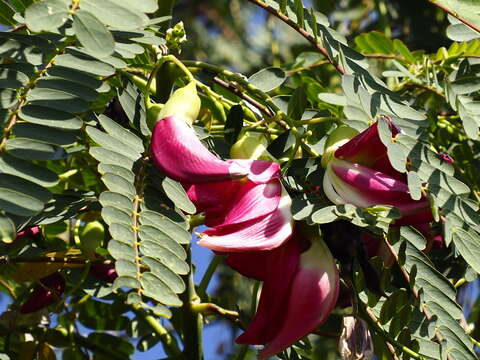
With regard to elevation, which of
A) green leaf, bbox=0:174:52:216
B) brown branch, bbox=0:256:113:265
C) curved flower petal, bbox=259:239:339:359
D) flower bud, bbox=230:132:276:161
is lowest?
brown branch, bbox=0:256:113:265

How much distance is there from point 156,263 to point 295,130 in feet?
0.66

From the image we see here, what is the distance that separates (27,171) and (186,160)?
0.44 feet

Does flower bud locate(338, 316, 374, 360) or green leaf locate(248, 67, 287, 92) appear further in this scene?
green leaf locate(248, 67, 287, 92)

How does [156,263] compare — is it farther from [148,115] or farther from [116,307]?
[116,307]

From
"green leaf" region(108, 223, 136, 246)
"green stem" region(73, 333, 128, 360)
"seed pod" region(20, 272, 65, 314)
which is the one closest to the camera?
Answer: "green leaf" region(108, 223, 136, 246)

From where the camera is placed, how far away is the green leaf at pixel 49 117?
823 millimetres

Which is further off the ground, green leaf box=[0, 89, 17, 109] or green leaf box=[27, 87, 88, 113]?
green leaf box=[0, 89, 17, 109]

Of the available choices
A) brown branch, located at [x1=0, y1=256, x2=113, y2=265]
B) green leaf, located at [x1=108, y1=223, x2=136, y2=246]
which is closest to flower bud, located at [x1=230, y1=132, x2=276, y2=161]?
green leaf, located at [x1=108, y1=223, x2=136, y2=246]

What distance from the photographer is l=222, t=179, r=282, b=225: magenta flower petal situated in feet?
2.63

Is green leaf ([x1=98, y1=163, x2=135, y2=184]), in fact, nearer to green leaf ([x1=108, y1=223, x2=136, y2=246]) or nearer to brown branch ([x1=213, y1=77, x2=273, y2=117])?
green leaf ([x1=108, y1=223, x2=136, y2=246])

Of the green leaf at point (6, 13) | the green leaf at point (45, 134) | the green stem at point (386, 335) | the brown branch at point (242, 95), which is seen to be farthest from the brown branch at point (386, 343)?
the green leaf at point (6, 13)

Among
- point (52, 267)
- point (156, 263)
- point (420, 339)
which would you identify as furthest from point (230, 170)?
point (52, 267)

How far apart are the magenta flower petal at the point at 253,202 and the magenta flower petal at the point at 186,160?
0.06 feet

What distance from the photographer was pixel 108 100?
1092mm
